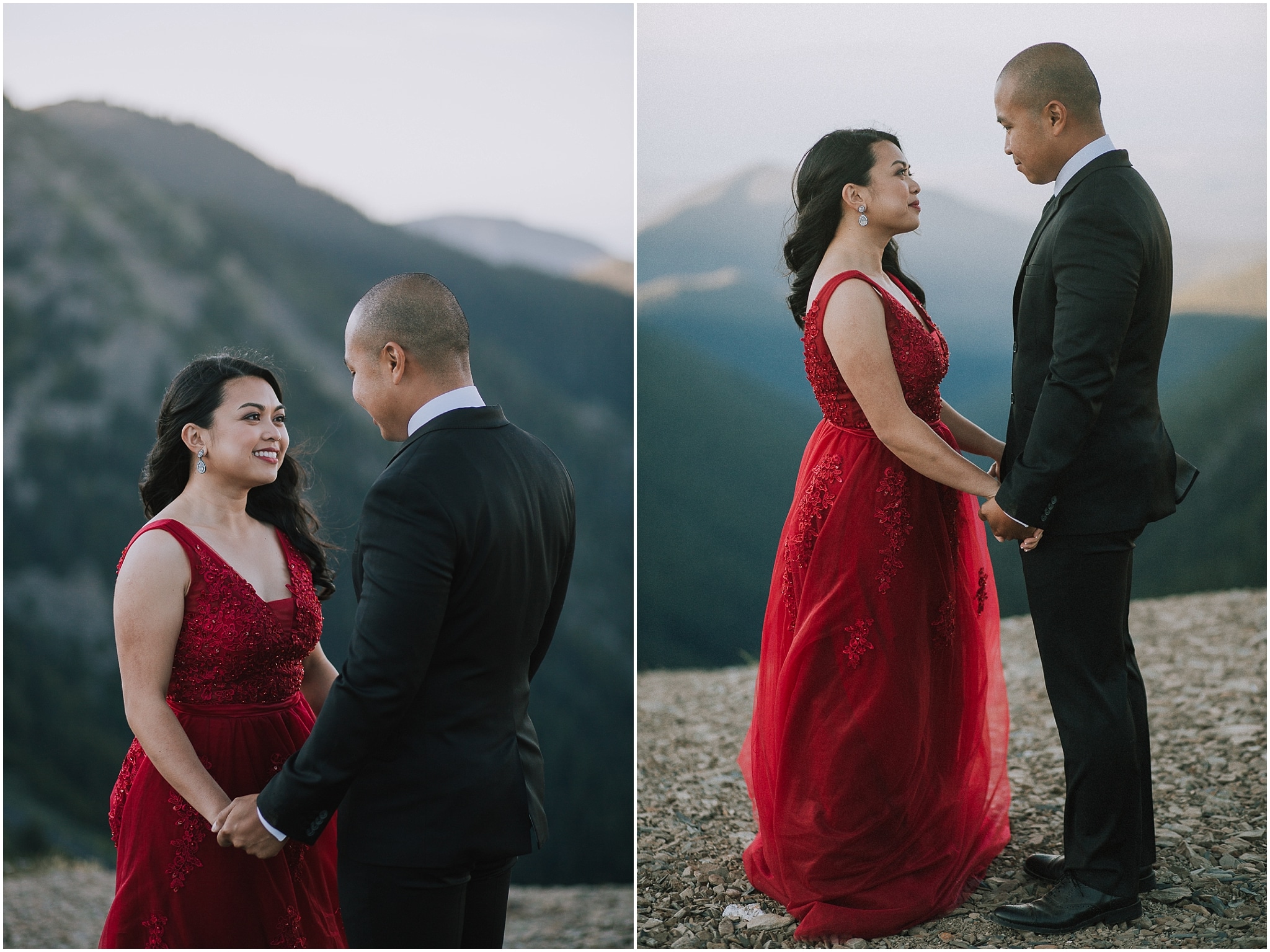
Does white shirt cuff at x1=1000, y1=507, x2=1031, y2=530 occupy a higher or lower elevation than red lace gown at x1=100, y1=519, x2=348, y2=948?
higher

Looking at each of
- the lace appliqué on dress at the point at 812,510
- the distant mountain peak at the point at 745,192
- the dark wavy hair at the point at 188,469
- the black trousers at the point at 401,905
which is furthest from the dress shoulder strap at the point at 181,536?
the distant mountain peak at the point at 745,192

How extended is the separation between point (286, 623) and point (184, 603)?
0.69 feet

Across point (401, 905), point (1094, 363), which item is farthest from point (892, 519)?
point (401, 905)

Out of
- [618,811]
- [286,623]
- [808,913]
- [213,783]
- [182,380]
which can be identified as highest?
[182,380]

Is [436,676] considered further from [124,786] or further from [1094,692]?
[1094,692]

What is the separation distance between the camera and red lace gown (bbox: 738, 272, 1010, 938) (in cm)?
241

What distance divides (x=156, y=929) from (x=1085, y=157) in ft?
8.64

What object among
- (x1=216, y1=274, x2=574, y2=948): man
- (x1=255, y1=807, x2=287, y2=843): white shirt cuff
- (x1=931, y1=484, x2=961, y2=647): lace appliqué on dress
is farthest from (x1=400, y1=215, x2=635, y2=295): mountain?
(x1=255, y1=807, x2=287, y2=843): white shirt cuff

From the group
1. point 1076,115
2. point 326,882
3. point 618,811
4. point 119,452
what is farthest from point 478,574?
point 119,452

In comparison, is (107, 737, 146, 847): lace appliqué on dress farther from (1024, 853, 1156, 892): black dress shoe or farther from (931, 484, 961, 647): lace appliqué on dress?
(1024, 853, 1156, 892): black dress shoe

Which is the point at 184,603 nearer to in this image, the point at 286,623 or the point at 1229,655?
the point at 286,623

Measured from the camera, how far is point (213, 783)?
1.97 m

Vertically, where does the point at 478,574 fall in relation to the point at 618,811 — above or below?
above

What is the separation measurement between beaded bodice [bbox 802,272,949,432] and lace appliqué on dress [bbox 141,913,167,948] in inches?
74.3
